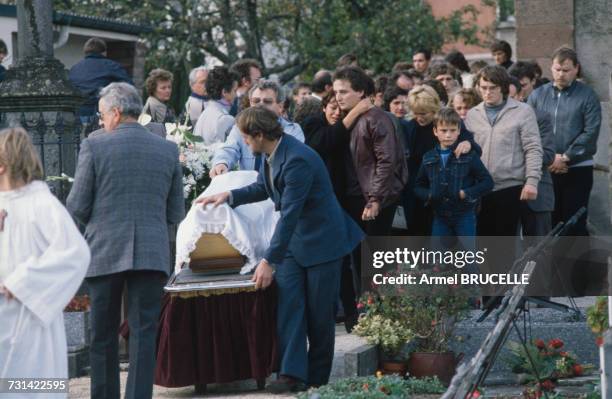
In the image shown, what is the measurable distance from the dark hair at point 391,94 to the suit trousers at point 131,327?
4555 mm

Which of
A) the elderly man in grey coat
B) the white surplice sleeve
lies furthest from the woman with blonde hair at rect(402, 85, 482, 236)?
the white surplice sleeve

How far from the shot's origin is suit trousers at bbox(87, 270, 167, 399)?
8922 mm

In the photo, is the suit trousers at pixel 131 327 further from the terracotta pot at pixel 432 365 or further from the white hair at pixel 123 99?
the terracotta pot at pixel 432 365

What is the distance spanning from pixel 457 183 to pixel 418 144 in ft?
2.38

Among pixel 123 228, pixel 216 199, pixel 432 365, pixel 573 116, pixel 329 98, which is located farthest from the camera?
pixel 573 116

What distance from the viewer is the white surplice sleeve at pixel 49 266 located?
7457mm

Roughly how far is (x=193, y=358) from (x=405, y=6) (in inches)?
643

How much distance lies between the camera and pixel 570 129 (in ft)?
43.0

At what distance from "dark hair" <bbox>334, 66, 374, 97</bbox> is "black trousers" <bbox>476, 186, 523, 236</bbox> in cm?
154

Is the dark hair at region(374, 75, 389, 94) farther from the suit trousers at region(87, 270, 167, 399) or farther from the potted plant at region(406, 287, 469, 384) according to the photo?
the suit trousers at region(87, 270, 167, 399)

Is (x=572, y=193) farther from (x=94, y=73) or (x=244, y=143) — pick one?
(x=94, y=73)

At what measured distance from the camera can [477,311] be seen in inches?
466

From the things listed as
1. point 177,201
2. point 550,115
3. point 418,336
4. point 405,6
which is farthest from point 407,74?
point 405,6

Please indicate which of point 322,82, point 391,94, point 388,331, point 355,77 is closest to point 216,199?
point 388,331
